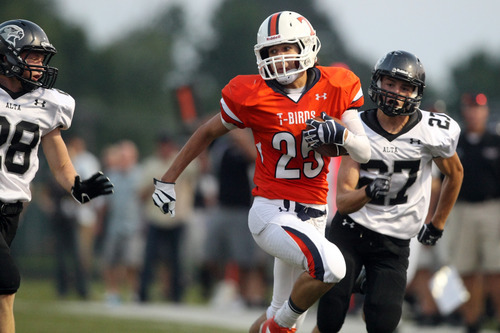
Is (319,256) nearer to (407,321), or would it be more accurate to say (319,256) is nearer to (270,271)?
(407,321)

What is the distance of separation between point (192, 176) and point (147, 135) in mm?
31358

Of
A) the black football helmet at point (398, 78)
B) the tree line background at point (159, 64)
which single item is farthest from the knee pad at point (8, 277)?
the tree line background at point (159, 64)

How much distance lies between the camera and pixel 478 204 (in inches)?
362

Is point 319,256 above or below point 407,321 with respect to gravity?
above

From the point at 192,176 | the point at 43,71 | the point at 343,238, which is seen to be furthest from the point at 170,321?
the point at 43,71

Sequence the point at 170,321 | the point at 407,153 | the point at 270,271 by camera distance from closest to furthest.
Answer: the point at 407,153
the point at 170,321
the point at 270,271

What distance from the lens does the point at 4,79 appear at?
18.6ft

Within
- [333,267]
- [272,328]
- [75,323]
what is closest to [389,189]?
[333,267]

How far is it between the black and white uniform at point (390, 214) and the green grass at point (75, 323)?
9.74 ft

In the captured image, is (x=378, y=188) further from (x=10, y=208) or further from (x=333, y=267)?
(x=10, y=208)

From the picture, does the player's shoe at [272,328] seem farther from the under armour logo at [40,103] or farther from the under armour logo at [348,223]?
the under armour logo at [40,103]

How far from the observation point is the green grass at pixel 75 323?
8656 millimetres

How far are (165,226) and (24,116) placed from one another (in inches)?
252

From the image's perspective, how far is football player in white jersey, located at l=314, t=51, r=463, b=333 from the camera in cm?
586
